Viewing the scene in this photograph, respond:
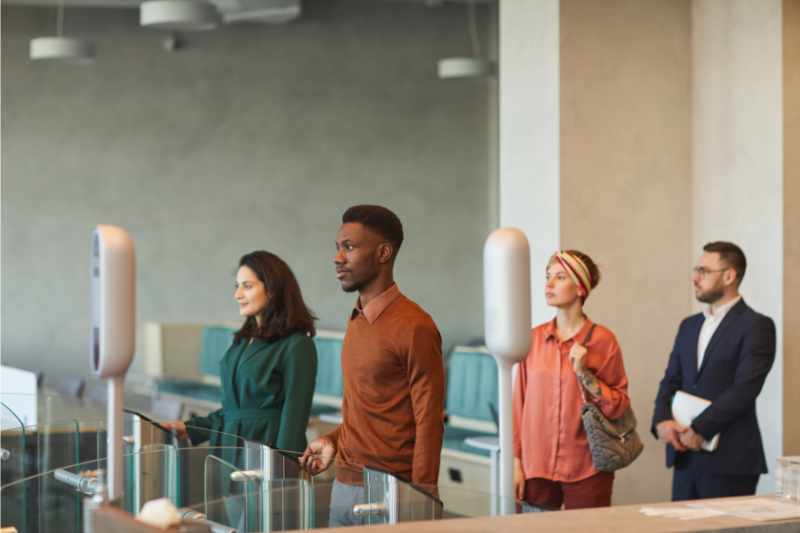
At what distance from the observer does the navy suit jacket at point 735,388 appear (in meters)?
5.37

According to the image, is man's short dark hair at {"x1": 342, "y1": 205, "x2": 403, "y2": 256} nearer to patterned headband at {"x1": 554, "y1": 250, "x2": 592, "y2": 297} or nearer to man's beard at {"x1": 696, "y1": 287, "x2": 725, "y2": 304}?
patterned headband at {"x1": 554, "y1": 250, "x2": 592, "y2": 297}

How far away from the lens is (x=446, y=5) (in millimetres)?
14125

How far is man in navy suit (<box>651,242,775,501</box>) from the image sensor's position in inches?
212

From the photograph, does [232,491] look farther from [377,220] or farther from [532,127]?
[532,127]

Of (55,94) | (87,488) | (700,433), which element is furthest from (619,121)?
(55,94)

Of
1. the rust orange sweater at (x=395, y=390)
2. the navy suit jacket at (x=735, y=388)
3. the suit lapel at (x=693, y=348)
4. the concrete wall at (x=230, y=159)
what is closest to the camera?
the rust orange sweater at (x=395, y=390)

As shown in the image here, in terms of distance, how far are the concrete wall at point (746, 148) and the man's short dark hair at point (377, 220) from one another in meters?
3.09

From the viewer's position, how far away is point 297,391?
15.2 feet

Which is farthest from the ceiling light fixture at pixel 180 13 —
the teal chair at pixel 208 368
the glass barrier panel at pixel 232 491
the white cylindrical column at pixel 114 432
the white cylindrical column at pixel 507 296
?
the white cylindrical column at pixel 507 296

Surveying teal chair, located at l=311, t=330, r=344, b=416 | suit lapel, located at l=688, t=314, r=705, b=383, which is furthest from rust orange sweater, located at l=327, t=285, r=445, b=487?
teal chair, located at l=311, t=330, r=344, b=416

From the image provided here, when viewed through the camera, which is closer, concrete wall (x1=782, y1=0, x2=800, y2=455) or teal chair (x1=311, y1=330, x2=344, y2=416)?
concrete wall (x1=782, y1=0, x2=800, y2=455)

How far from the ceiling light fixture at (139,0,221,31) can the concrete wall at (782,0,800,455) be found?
450 centimetres

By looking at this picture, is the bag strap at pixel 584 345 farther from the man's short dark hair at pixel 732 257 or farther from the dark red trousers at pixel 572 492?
the man's short dark hair at pixel 732 257

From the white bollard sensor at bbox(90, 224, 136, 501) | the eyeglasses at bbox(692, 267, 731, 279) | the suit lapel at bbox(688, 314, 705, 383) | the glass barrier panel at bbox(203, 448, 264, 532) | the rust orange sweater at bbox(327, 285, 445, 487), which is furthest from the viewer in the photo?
the suit lapel at bbox(688, 314, 705, 383)
